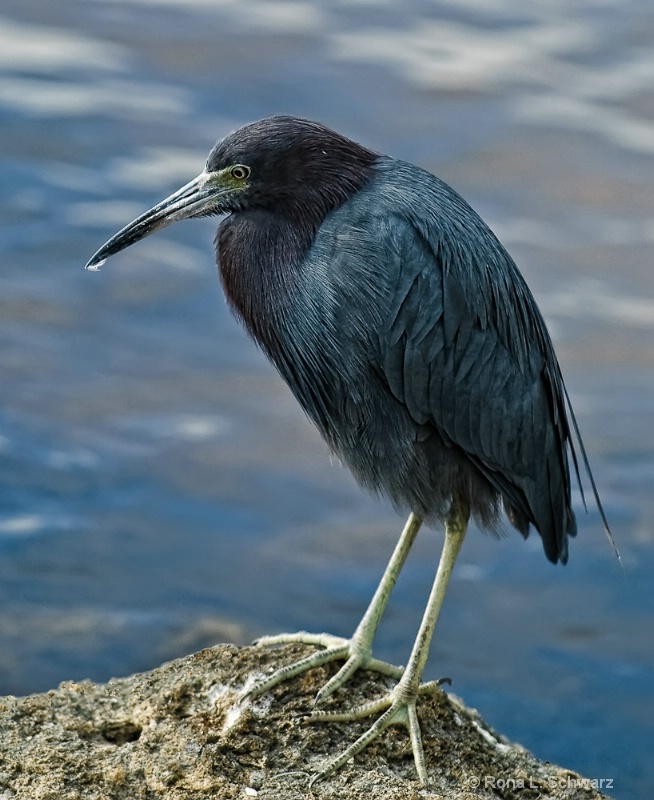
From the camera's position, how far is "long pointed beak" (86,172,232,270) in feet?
13.3

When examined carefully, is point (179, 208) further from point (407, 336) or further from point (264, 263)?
point (407, 336)

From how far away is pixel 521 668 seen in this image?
637 centimetres

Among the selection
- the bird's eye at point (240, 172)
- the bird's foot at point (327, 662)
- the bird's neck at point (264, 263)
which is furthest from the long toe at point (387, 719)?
the bird's eye at point (240, 172)

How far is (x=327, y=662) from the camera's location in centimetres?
423

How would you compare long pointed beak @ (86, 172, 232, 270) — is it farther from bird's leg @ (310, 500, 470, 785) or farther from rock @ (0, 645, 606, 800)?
rock @ (0, 645, 606, 800)

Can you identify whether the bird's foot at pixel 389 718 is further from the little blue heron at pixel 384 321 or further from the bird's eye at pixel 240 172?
the bird's eye at pixel 240 172

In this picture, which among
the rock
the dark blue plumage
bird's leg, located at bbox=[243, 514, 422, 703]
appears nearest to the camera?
the rock

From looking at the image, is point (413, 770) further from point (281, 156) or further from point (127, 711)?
point (281, 156)

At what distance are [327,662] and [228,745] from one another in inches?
23.5

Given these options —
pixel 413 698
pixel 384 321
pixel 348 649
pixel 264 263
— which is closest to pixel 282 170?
pixel 264 263

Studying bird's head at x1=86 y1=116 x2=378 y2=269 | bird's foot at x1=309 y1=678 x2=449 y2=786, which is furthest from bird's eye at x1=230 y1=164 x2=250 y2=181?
bird's foot at x1=309 y1=678 x2=449 y2=786

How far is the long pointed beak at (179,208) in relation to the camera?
160 inches

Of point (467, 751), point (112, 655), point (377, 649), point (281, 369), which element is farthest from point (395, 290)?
point (112, 655)

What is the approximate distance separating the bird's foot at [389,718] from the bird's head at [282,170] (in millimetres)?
1516
